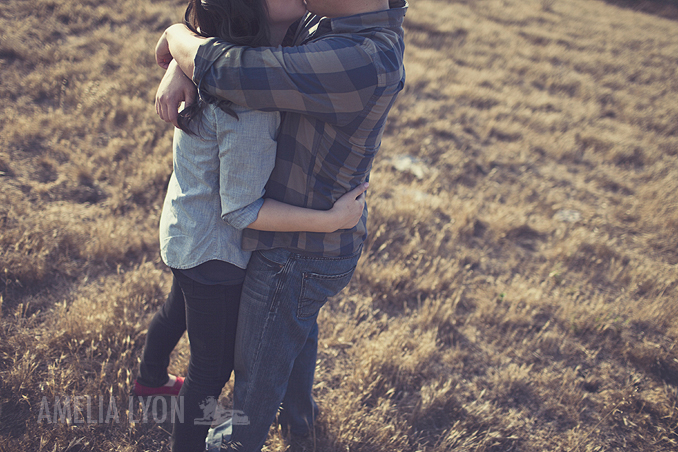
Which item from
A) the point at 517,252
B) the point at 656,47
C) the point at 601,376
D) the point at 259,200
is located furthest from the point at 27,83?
the point at 656,47

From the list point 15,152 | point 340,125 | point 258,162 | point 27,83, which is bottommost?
point 15,152

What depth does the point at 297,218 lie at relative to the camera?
1439mm

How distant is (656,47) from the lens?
12391mm

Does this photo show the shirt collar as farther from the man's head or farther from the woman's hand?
the woman's hand

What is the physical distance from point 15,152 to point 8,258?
1693 mm

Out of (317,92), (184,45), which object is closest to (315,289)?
(317,92)

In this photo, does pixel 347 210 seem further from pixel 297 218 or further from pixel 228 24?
pixel 228 24

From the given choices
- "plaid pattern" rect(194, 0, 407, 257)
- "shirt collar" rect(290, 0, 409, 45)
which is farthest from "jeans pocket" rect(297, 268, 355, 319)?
"shirt collar" rect(290, 0, 409, 45)

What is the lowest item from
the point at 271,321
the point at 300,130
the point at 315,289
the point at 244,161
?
the point at 271,321

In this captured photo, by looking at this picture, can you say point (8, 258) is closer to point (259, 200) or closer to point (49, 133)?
point (49, 133)

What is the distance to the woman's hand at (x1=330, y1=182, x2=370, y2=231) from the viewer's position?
1493 mm

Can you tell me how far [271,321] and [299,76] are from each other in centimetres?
87

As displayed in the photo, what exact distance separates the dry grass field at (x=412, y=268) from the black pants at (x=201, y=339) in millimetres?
647

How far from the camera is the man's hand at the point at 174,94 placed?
56.8 inches
